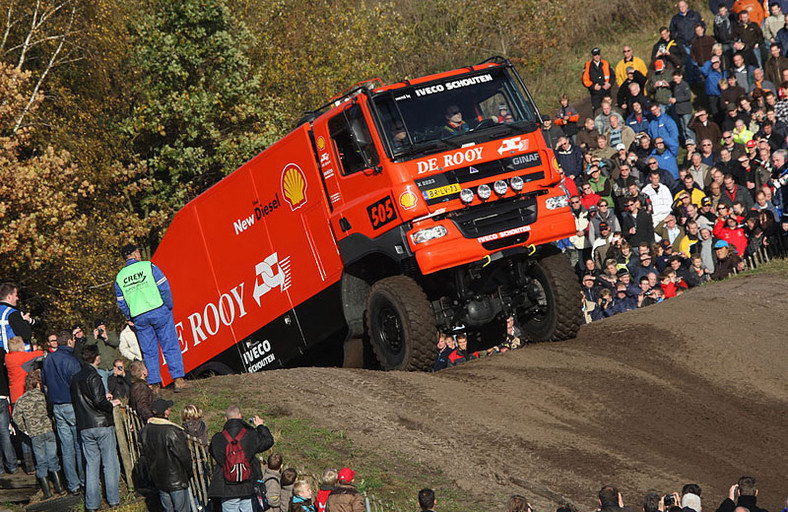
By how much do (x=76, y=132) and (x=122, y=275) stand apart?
61.9ft

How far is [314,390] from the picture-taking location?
41.2ft

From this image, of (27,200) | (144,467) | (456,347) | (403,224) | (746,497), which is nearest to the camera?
(746,497)

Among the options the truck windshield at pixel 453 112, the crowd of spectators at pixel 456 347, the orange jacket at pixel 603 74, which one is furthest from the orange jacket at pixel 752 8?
the truck windshield at pixel 453 112

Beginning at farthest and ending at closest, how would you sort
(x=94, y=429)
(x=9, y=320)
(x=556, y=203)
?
(x=9, y=320)
(x=556, y=203)
(x=94, y=429)

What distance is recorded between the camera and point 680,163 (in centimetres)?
2494

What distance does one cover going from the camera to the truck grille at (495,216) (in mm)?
12984

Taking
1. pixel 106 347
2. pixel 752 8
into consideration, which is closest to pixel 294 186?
pixel 106 347

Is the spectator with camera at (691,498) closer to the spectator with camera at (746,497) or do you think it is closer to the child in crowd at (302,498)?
the spectator with camera at (746,497)

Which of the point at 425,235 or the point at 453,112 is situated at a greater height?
the point at 453,112

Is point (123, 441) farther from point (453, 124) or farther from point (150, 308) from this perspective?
point (453, 124)

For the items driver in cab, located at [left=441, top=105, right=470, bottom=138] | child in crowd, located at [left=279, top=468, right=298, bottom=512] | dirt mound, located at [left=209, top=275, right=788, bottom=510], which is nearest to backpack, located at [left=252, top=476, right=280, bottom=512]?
child in crowd, located at [left=279, top=468, right=298, bottom=512]

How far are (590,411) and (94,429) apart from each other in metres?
5.64

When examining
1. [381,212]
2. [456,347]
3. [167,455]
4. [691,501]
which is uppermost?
[381,212]

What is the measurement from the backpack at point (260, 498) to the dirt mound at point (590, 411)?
1488 millimetres
